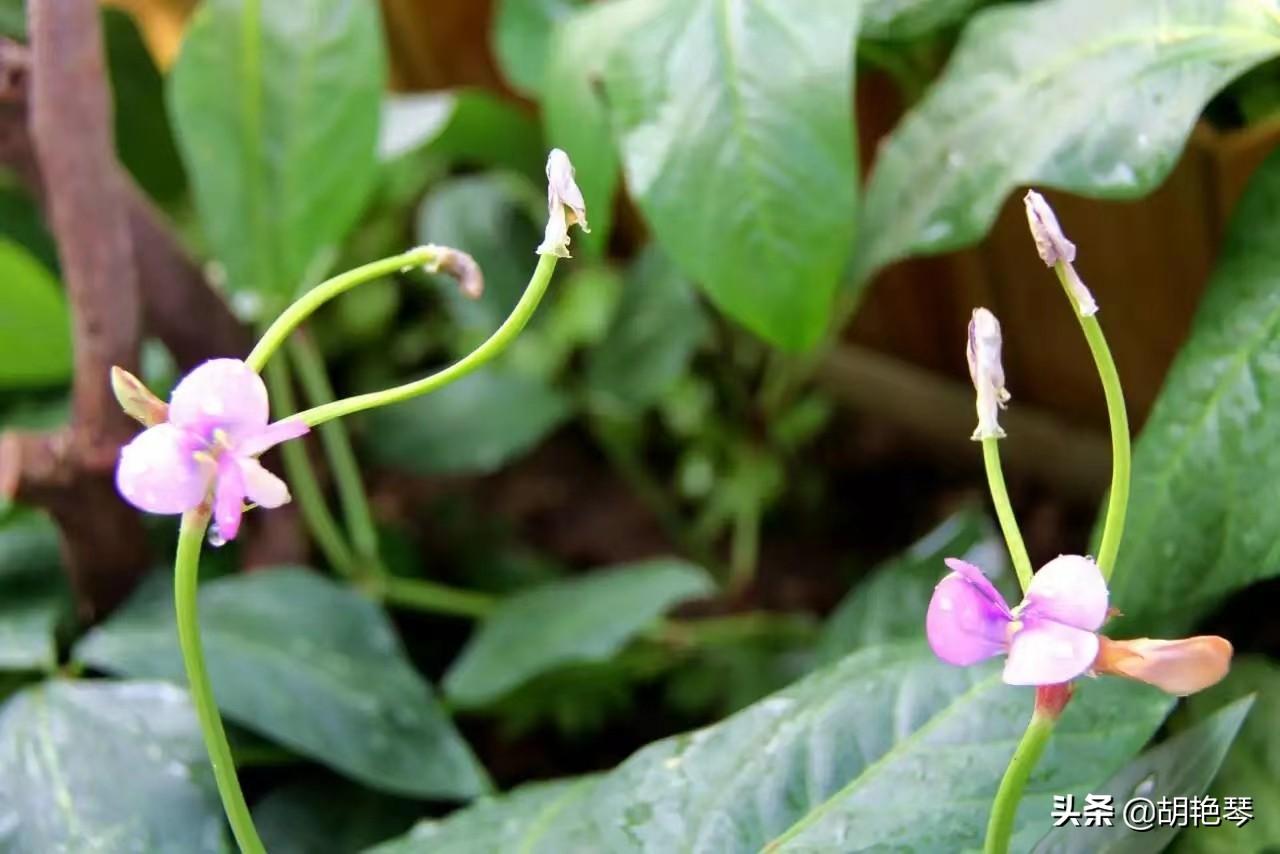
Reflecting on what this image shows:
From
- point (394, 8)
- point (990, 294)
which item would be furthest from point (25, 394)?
point (990, 294)

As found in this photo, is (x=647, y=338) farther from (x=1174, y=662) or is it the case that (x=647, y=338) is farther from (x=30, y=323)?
(x=1174, y=662)

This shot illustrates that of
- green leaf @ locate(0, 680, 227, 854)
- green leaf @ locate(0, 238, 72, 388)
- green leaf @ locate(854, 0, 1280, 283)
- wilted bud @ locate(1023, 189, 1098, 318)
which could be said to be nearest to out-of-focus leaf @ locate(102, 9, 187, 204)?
green leaf @ locate(0, 238, 72, 388)

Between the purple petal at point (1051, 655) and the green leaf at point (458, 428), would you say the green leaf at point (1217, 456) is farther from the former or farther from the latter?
the green leaf at point (458, 428)

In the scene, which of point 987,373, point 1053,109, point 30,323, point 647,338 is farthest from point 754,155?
point 30,323

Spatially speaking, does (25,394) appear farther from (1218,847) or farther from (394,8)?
(1218,847)

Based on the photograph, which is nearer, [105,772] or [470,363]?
[470,363]

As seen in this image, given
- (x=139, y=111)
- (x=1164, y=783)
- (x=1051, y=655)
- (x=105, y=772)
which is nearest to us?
(x=1051, y=655)

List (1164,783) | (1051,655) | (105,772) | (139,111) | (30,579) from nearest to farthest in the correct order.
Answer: (1051,655) < (1164,783) < (105,772) < (30,579) < (139,111)
